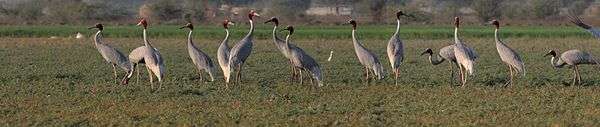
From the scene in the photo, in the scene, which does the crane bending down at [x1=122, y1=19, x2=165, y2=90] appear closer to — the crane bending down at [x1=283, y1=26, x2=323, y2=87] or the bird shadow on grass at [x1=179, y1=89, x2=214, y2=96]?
the bird shadow on grass at [x1=179, y1=89, x2=214, y2=96]

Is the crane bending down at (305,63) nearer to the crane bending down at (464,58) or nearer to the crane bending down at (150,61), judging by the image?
the crane bending down at (150,61)

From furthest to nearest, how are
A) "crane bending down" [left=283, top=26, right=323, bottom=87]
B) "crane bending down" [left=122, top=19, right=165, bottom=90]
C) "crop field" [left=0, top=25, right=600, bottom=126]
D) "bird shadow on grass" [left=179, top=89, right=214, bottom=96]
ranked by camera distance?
1. "crane bending down" [left=283, top=26, right=323, bottom=87]
2. "crane bending down" [left=122, top=19, right=165, bottom=90]
3. "bird shadow on grass" [left=179, top=89, right=214, bottom=96]
4. "crop field" [left=0, top=25, right=600, bottom=126]

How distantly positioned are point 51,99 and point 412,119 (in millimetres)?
5098

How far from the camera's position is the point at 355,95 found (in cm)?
1477

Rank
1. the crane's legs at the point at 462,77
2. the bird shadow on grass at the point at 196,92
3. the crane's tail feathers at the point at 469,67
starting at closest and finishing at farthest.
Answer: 1. the bird shadow on grass at the point at 196,92
2. the crane's tail feathers at the point at 469,67
3. the crane's legs at the point at 462,77

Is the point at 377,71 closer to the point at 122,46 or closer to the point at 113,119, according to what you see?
the point at 113,119

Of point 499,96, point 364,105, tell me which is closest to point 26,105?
point 364,105

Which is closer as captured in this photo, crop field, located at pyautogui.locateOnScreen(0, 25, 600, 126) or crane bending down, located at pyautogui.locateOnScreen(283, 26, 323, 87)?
crop field, located at pyautogui.locateOnScreen(0, 25, 600, 126)

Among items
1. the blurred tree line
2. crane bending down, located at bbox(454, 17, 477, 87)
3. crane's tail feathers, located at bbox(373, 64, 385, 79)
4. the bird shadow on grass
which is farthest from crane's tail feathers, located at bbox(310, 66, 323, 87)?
the blurred tree line

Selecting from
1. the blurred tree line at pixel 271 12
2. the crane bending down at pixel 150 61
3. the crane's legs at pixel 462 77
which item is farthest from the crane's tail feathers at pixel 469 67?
the blurred tree line at pixel 271 12

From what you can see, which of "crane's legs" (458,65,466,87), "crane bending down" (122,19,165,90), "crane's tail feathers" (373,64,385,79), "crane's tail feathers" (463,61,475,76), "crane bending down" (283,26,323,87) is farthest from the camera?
"crane's tail feathers" (373,64,385,79)

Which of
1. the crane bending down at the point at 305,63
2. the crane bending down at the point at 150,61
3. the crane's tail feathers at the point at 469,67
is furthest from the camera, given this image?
the crane bending down at the point at 305,63

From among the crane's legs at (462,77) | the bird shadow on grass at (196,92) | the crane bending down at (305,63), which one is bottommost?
the crane's legs at (462,77)

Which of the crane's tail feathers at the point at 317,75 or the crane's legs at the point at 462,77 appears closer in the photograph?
the crane's tail feathers at the point at 317,75
